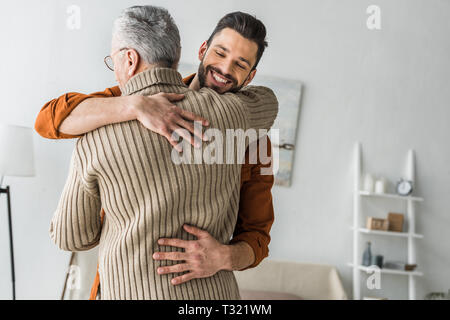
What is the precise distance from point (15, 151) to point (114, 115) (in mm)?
2203

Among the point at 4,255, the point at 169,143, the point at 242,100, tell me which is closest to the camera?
the point at 169,143

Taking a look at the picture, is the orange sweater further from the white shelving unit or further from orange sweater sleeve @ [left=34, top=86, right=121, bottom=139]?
the white shelving unit

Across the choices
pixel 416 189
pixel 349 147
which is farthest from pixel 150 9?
pixel 416 189

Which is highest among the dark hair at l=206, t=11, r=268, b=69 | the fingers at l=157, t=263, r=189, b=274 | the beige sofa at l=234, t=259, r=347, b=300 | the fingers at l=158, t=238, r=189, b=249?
the dark hair at l=206, t=11, r=268, b=69

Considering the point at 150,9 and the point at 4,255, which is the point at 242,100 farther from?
the point at 4,255

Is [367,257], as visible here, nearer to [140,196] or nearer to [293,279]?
[293,279]

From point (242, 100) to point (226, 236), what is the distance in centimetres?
31

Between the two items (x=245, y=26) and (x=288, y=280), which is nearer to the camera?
(x=245, y=26)

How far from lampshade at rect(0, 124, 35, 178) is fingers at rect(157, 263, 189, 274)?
2176 mm

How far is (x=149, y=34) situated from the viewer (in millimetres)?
863

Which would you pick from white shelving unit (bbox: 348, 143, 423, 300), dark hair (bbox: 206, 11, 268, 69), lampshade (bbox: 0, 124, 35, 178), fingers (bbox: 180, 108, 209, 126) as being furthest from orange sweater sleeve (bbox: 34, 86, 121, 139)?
white shelving unit (bbox: 348, 143, 423, 300)

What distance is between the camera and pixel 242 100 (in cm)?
97

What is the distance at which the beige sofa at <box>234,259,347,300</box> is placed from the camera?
329 centimetres

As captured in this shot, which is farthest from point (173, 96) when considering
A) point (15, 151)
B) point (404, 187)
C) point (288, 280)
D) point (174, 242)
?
point (404, 187)
